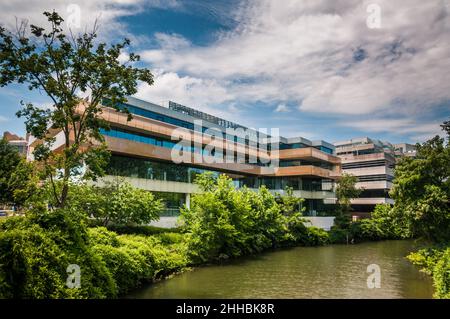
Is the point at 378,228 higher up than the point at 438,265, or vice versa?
the point at 438,265

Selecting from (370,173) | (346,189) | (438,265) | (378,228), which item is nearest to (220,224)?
(438,265)

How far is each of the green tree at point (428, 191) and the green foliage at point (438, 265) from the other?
48.0 inches

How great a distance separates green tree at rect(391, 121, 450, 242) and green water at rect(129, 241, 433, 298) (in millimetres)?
3262

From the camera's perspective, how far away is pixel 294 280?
20.8m

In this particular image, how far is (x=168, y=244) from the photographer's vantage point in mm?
26281

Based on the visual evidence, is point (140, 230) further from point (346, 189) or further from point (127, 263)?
point (346, 189)

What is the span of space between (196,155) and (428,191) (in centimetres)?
2174

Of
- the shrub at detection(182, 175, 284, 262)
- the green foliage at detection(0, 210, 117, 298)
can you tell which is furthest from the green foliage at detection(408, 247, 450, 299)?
the green foliage at detection(0, 210, 117, 298)

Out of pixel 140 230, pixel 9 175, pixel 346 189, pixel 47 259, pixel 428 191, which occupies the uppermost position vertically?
pixel 9 175

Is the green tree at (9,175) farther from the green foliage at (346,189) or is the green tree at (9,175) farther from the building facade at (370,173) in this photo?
the building facade at (370,173)

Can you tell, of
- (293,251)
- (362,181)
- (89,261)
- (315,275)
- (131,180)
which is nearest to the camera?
(89,261)

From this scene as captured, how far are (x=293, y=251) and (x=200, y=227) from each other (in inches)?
534
